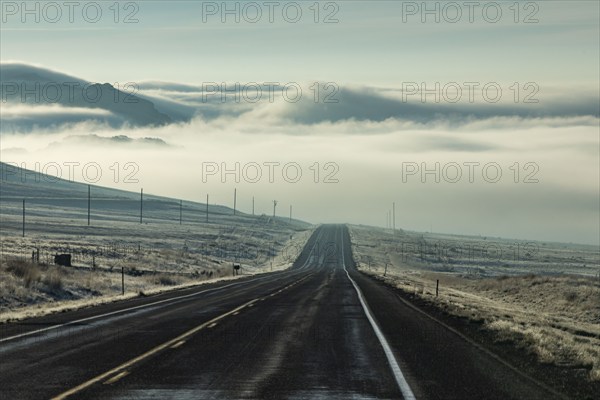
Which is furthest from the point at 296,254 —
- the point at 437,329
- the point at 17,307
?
the point at 437,329

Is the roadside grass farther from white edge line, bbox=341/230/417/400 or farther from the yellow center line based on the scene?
white edge line, bbox=341/230/417/400

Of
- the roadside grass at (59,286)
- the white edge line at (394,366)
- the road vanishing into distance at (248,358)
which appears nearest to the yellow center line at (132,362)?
the road vanishing into distance at (248,358)

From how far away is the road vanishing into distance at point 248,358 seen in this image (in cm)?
1225

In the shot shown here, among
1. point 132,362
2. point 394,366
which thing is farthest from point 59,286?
point 394,366

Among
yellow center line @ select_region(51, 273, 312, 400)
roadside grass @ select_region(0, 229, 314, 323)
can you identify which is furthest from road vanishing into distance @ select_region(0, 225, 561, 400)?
roadside grass @ select_region(0, 229, 314, 323)

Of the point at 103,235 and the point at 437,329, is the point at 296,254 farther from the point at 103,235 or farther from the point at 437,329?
the point at 437,329

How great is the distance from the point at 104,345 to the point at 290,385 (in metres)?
6.85

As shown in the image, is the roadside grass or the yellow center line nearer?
the yellow center line

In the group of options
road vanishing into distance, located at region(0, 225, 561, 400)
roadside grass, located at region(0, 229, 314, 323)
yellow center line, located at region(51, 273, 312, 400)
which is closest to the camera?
yellow center line, located at region(51, 273, 312, 400)

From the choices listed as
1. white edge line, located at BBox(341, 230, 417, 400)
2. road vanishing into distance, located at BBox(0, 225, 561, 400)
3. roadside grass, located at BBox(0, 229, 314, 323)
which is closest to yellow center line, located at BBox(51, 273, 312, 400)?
road vanishing into distance, located at BBox(0, 225, 561, 400)

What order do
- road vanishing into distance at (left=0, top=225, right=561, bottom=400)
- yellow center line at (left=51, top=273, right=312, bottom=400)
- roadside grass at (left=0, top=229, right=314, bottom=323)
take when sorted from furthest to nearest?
roadside grass at (left=0, top=229, right=314, bottom=323), road vanishing into distance at (left=0, top=225, right=561, bottom=400), yellow center line at (left=51, top=273, right=312, bottom=400)

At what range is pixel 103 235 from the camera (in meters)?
132

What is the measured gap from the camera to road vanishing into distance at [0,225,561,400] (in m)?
12.2

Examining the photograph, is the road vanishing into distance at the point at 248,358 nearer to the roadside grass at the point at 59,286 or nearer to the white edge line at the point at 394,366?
the white edge line at the point at 394,366
